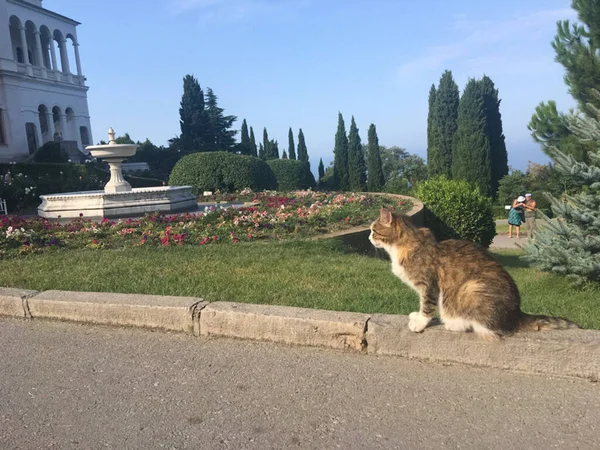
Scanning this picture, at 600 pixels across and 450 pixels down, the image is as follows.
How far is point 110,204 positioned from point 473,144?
2516cm

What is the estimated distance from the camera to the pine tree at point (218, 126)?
4406 cm

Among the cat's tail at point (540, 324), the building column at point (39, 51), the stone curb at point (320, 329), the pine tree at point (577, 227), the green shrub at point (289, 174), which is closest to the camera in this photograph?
the stone curb at point (320, 329)

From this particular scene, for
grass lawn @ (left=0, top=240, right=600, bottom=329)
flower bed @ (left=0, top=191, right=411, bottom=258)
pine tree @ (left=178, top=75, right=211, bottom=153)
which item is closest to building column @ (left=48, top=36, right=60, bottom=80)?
pine tree @ (left=178, top=75, right=211, bottom=153)

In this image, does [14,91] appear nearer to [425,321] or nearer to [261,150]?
[261,150]

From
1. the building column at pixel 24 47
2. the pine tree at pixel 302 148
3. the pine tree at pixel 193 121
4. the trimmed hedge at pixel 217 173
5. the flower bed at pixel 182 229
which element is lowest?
the flower bed at pixel 182 229

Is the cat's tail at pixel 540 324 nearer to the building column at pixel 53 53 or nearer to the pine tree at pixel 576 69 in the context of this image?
the pine tree at pixel 576 69

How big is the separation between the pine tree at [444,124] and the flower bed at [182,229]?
24831 millimetres

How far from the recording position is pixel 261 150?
5312cm

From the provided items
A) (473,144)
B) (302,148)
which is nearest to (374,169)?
(473,144)

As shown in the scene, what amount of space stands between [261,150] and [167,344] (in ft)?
165

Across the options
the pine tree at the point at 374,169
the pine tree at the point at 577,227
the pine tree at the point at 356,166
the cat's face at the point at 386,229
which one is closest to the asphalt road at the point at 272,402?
the cat's face at the point at 386,229

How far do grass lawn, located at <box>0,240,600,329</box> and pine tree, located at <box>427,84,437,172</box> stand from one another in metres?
28.0

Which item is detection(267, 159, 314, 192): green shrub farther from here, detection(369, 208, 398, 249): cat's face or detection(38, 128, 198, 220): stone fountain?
detection(369, 208, 398, 249): cat's face

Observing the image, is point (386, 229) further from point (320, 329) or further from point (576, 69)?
point (576, 69)
